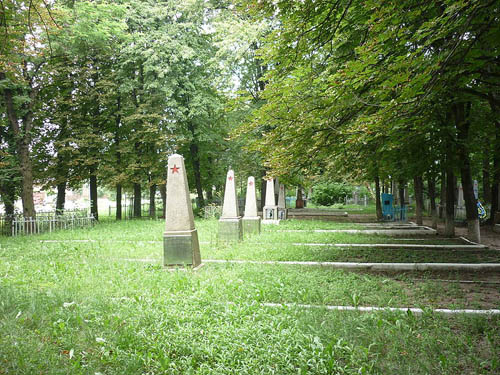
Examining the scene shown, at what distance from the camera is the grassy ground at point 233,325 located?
333cm

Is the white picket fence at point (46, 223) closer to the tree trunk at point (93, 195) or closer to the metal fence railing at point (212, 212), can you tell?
the tree trunk at point (93, 195)

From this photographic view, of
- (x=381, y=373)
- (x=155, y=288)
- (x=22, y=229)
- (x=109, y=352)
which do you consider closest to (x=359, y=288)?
(x=381, y=373)

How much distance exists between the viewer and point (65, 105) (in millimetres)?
19891

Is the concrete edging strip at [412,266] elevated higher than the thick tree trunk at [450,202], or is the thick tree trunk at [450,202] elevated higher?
the thick tree trunk at [450,202]

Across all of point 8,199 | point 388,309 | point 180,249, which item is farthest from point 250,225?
point 8,199

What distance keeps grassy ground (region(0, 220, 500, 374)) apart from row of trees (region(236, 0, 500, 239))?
2.72 metres

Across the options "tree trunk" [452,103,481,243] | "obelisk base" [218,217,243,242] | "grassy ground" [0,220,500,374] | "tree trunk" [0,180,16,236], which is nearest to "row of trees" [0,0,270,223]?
"tree trunk" [0,180,16,236]

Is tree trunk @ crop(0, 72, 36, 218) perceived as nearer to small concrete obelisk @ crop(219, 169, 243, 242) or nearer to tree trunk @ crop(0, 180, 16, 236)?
tree trunk @ crop(0, 180, 16, 236)

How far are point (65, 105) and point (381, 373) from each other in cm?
2120

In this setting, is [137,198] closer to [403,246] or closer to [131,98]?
[131,98]

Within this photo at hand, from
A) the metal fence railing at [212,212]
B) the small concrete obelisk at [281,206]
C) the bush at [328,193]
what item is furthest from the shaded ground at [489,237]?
the bush at [328,193]

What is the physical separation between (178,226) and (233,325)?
357 centimetres

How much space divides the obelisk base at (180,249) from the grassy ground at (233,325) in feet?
1.75

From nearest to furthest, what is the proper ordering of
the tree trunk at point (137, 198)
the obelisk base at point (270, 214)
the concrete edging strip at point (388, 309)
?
the concrete edging strip at point (388, 309) < the obelisk base at point (270, 214) < the tree trunk at point (137, 198)
